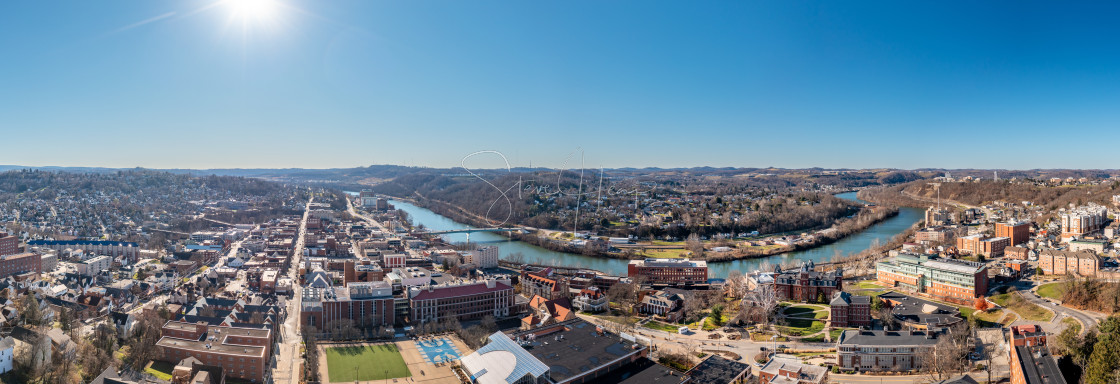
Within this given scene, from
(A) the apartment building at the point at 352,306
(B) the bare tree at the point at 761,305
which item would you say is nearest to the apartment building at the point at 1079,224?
(B) the bare tree at the point at 761,305

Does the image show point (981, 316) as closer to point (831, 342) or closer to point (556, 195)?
point (831, 342)

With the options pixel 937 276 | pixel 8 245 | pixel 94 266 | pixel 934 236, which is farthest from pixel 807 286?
pixel 8 245

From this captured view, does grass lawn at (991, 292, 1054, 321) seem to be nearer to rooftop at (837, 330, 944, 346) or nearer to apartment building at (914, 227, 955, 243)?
rooftop at (837, 330, 944, 346)

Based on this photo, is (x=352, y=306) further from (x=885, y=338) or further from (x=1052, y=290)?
(x=1052, y=290)

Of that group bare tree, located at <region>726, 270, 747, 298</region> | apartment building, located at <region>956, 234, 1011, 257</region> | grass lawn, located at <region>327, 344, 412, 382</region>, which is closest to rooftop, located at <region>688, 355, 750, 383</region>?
grass lawn, located at <region>327, 344, 412, 382</region>

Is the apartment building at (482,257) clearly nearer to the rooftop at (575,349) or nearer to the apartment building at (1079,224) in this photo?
the rooftop at (575,349)
